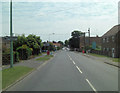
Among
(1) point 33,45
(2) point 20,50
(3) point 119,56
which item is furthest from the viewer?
(1) point 33,45

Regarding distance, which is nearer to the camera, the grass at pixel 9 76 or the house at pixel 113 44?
the grass at pixel 9 76

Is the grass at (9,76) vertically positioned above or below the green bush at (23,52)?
below

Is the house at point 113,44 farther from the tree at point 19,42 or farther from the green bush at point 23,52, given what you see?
the tree at point 19,42

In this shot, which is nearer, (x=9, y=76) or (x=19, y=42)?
(x=9, y=76)

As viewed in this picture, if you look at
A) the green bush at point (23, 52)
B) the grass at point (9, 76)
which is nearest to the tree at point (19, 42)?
the green bush at point (23, 52)

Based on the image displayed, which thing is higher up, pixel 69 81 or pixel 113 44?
Result: pixel 113 44

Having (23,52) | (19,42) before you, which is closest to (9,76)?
(23,52)

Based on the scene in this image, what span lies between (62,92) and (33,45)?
30.2m

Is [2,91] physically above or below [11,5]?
below

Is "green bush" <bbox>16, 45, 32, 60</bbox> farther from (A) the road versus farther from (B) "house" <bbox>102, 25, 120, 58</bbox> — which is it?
(B) "house" <bbox>102, 25, 120, 58</bbox>

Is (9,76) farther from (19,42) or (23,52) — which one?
(19,42)

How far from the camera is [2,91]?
7.39 metres

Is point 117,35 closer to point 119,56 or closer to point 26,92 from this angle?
point 119,56

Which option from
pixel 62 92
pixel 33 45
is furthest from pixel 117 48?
pixel 62 92
